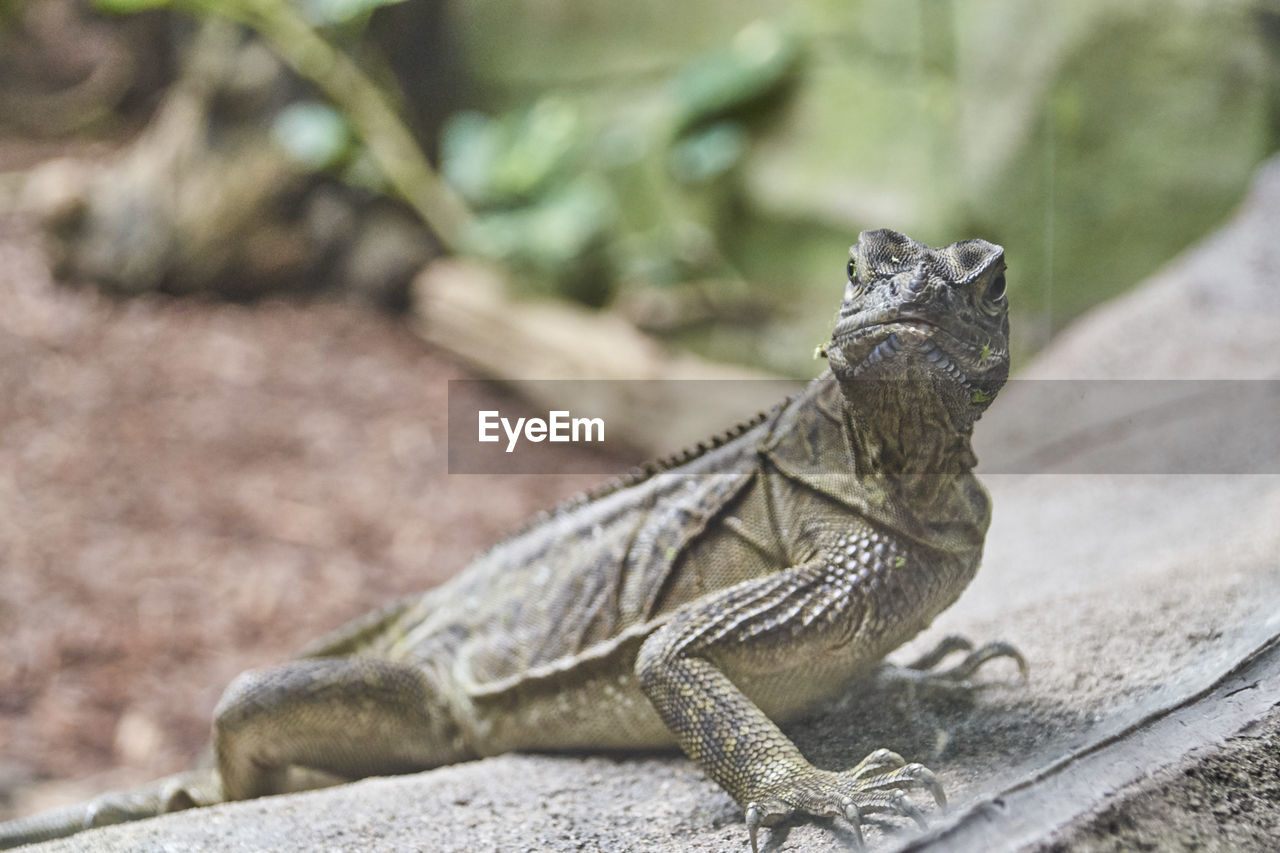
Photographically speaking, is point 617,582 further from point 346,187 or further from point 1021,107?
point 346,187

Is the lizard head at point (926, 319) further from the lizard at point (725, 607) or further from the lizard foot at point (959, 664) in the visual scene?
the lizard foot at point (959, 664)

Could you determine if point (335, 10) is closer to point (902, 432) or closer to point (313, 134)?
point (313, 134)

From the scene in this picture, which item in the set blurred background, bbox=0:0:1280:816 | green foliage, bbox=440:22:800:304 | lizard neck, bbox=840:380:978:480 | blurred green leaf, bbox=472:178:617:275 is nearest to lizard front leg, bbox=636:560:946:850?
lizard neck, bbox=840:380:978:480

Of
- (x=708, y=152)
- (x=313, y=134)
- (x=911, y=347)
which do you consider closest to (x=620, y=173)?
(x=708, y=152)

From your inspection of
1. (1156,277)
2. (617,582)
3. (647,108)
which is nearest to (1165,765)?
(617,582)

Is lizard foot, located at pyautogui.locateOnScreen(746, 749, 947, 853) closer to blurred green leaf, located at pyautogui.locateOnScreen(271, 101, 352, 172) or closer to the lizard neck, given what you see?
the lizard neck

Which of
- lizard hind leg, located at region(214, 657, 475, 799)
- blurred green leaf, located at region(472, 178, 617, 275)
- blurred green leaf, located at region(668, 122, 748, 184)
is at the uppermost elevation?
blurred green leaf, located at region(668, 122, 748, 184)
